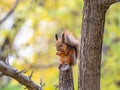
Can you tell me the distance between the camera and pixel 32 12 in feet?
18.8

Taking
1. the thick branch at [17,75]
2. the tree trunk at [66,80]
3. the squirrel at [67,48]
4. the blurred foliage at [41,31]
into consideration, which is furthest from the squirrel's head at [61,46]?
the blurred foliage at [41,31]

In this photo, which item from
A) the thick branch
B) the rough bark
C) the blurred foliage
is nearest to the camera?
the rough bark

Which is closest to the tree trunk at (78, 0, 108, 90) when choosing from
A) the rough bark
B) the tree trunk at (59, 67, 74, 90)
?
the rough bark

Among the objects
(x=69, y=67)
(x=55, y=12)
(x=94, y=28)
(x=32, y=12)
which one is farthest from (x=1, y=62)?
(x=55, y=12)

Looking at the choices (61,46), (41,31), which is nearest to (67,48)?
(61,46)

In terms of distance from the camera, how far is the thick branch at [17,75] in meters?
1.97

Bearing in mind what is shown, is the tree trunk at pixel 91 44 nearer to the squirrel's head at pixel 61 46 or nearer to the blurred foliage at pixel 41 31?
the squirrel's head at pixel 61 46

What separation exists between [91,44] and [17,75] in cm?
41

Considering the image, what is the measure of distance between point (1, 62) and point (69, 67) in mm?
328

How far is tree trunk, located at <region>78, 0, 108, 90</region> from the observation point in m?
1.81

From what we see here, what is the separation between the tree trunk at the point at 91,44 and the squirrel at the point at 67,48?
18 centimetres

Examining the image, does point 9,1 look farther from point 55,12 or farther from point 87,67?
point 87,67

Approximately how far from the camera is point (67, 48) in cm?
206

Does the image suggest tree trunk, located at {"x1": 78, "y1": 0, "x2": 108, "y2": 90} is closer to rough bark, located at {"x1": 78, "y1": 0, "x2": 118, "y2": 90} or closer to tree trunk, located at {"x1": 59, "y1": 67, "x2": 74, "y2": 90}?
rough bark, located at {"x1": 78, "y1": 0, "x2": 118, "y2": 90}
